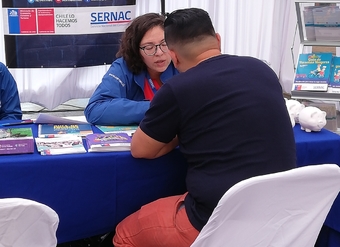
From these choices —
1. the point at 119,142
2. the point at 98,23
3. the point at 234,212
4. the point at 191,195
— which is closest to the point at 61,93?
the point at 98,23

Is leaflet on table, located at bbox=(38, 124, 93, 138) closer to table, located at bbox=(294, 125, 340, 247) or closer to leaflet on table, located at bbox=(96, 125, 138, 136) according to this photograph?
leaflet on table, located at bbox=(96, 125, 138, 136)

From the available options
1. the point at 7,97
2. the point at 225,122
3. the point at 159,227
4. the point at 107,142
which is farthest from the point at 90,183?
the point at 7,97

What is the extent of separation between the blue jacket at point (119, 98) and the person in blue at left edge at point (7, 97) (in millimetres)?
537

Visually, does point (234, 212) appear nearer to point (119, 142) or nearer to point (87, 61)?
point (119, 142)

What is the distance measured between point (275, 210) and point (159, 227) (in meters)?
0.43

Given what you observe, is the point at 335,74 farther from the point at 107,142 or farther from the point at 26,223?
the point at 26,223

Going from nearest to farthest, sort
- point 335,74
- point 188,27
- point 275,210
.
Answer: point 275,210, point 188,27, point 335,74

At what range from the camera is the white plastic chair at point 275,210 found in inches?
42.8

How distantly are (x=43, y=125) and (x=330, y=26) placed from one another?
1.94 meters

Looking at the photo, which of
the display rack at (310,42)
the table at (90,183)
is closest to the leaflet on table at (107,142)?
the table at (90,183)

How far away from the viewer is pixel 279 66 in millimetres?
5000

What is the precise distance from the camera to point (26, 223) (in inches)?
39.4

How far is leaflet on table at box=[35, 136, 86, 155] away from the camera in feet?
5.02

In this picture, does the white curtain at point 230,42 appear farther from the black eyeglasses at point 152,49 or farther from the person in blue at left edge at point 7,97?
the black eyeglasses at point 152,49
